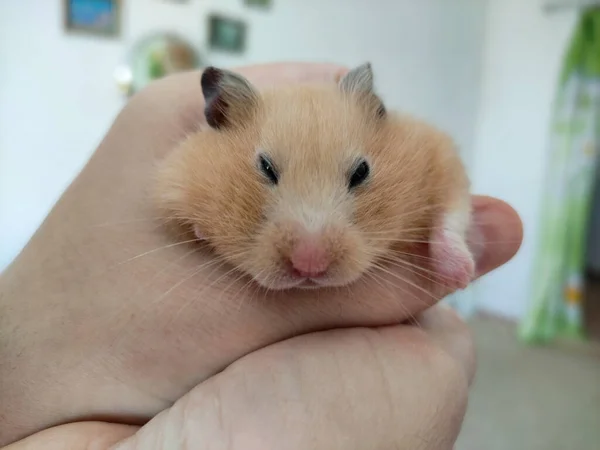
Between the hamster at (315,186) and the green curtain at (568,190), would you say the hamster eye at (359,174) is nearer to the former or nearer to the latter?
the hamster at (315,186)

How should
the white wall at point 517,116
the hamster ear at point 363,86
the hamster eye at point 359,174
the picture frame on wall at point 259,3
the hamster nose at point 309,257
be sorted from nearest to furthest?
the hamster nose at point 309,257 < the hamster eye at point 359,174 < the hamster ear at point 363,86 < the picture frame on wall at point 259,3 < the white wall at point 517,116

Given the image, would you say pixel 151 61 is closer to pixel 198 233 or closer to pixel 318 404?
pixel 198 233

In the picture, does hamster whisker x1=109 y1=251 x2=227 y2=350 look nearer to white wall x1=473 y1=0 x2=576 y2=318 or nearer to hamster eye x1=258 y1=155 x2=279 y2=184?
hamster eye x1=258 y1=155 x2=279 y2=184

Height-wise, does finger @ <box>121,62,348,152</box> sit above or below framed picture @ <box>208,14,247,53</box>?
below

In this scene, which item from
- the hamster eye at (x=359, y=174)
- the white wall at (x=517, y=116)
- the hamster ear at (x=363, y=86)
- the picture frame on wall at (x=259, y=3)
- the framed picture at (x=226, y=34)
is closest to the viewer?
the hamster eye at (x=359, y=174)

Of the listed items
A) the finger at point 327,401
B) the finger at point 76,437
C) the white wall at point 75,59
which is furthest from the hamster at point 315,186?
the white wall at point 75,59

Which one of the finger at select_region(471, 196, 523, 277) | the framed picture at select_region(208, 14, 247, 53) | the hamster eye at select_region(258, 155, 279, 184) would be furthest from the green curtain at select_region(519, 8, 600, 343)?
the hamster eye at select_region(258, 155, 279, 184)
